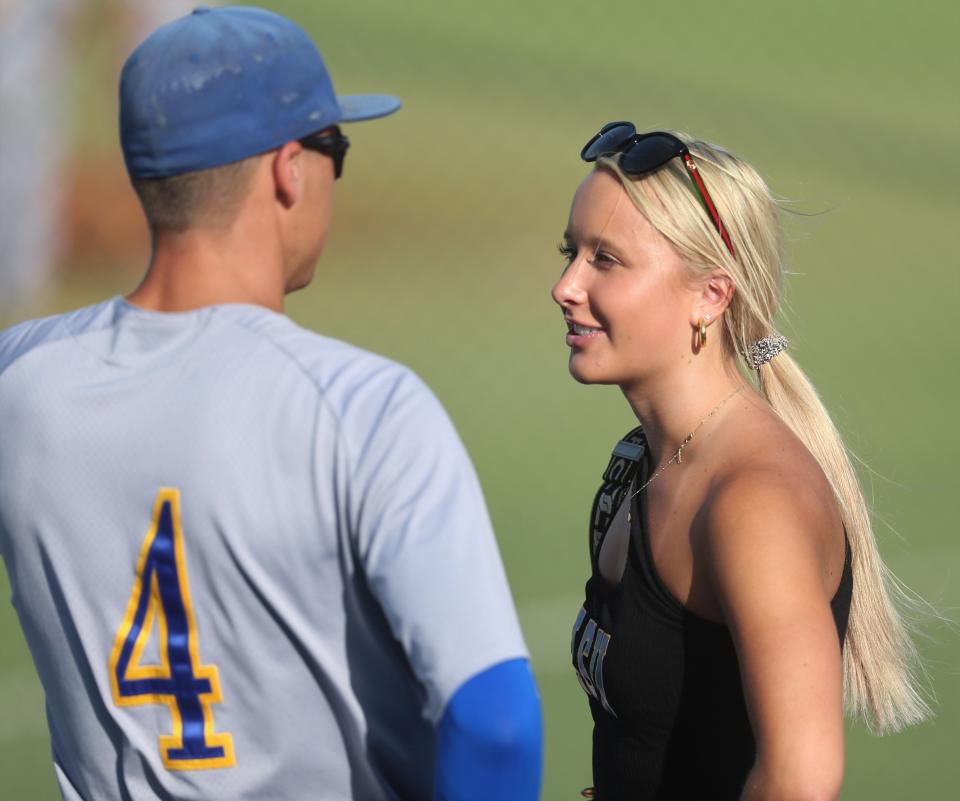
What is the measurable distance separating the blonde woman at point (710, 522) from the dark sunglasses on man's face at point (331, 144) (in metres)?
0.69

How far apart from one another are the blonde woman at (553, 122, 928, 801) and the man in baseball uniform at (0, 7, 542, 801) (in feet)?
1.62

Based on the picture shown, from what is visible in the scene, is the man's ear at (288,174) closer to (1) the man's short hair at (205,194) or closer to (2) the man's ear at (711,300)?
(1) the man's short hair at (205,194)

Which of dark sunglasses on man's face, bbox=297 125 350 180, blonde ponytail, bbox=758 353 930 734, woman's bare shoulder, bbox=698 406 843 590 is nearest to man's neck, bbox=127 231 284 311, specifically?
dark sunglasses on man's face, bbox=297 125 350 180

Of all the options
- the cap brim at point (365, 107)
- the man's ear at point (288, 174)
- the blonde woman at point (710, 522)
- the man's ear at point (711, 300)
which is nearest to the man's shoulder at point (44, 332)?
the man's ear at point (288, 174)

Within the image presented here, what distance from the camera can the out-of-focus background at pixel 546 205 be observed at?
5527mm

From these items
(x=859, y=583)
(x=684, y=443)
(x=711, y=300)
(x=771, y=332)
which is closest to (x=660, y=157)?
(x=711, y=300)

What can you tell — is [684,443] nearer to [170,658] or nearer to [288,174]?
[288,174]

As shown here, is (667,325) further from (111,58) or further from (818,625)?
(111,58)

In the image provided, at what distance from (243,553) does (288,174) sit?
19.9 inches

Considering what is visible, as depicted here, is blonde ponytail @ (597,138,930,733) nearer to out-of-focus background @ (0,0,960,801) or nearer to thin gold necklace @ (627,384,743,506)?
thin gold necklace @ (627,384,743,506)

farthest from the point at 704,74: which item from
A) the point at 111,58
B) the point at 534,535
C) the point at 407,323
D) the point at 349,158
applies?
the point at 534,535

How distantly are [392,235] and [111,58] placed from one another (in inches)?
77.2

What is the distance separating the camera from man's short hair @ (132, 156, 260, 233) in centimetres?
175

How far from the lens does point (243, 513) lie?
64.3 inches
